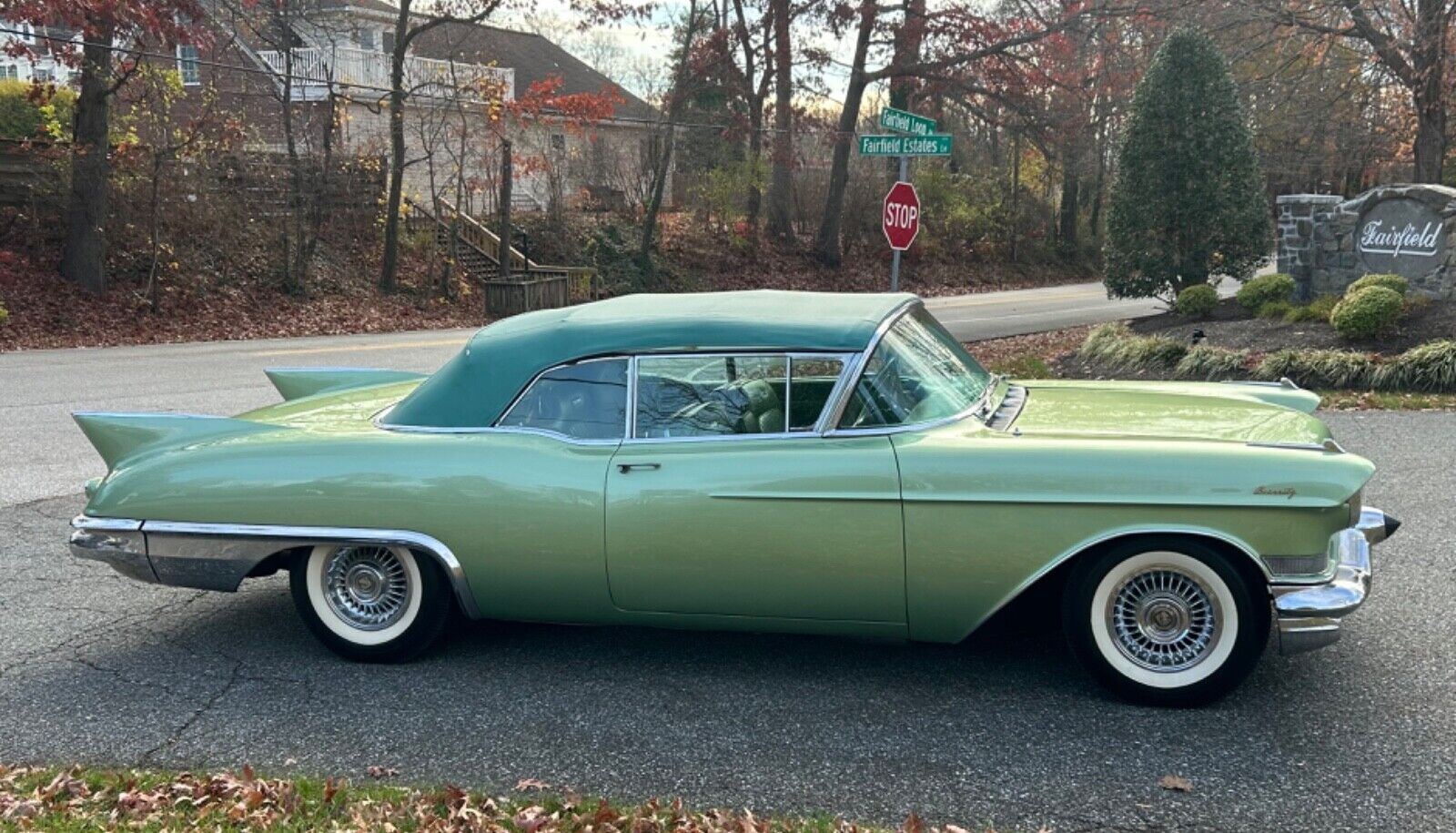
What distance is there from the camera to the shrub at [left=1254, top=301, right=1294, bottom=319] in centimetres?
1314

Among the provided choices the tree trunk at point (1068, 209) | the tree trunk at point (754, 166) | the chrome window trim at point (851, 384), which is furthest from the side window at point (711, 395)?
the tree trunk at point (1068, 209)

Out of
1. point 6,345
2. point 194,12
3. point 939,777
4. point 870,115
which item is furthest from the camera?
point 870,115

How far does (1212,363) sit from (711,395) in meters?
8.63

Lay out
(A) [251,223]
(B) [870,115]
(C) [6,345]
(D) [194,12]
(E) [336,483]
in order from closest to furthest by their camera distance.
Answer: (E) [336,483], (C) [6,345], (D) [194,12], (A) [251,223], (B) [870,115]

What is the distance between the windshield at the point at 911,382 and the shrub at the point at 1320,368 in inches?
290

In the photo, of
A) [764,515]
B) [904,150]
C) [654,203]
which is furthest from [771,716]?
[654,203]

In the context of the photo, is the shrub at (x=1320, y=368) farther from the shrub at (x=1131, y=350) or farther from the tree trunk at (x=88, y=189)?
the tree trunk at (x=88, y=189)

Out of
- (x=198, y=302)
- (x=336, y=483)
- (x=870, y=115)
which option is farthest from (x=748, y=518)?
(x=870, y=115)

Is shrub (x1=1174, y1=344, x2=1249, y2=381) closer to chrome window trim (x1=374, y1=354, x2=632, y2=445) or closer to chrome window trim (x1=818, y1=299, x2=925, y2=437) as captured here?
chrome window trim (x1=818, y1=299, x2=925, y2=437)

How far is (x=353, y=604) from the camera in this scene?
4.28 metres

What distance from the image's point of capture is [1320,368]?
10.7 meters

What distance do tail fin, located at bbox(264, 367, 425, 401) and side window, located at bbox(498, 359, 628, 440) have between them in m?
1.63

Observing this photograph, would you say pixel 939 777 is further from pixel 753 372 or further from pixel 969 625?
pixel 753 372

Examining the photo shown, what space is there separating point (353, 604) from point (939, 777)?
223 cm
